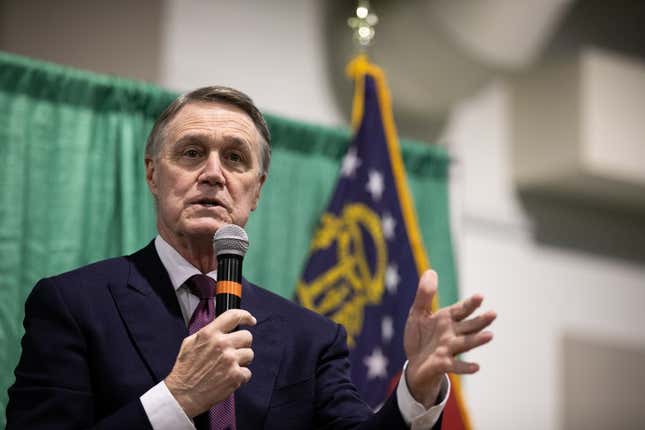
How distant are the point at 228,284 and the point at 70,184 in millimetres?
2125

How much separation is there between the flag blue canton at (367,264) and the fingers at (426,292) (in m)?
2.26

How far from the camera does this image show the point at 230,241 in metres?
1.84

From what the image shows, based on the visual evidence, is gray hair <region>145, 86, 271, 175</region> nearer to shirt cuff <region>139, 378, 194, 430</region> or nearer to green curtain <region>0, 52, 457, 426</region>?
shirt cuff <region>139, 378, 194, 430</region>

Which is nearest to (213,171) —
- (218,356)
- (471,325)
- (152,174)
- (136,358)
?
(152,174)

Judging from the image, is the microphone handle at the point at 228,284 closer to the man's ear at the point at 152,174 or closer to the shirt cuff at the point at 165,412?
the shirt cuff at the point at 165,412

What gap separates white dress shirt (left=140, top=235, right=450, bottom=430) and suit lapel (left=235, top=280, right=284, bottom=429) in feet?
0.43

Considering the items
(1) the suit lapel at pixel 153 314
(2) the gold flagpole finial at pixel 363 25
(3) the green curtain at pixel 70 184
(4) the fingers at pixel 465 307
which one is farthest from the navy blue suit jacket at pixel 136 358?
(2) the gold flagpole finial at pixel 363 25

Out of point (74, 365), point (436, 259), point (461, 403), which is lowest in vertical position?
point (461, 403)

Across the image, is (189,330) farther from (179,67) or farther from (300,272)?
(179,67)

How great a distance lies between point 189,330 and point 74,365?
246mm

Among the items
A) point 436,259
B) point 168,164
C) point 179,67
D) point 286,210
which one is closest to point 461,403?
point 436,259

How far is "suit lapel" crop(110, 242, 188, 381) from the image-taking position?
1.90 meters

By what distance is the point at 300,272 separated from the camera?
14.0 feet

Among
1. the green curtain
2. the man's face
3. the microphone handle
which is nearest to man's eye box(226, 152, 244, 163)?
the man's face
